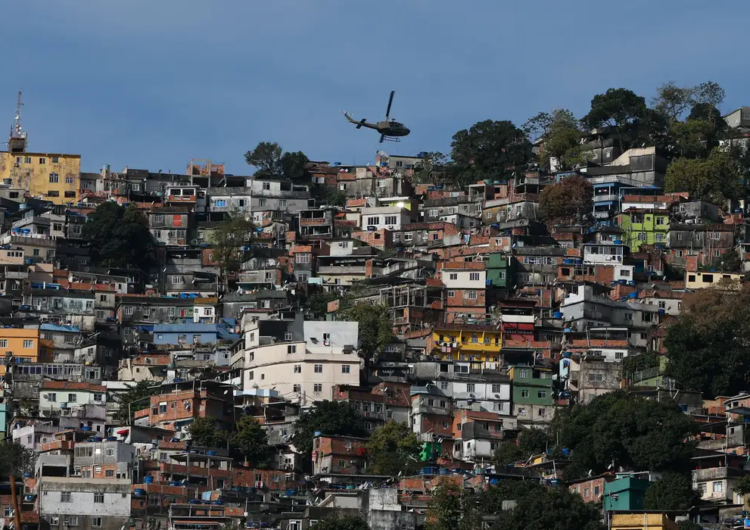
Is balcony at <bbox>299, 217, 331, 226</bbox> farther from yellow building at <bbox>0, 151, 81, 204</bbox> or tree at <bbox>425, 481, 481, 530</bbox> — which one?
tree at <bbox>425, 481, 481, 530</bbox>

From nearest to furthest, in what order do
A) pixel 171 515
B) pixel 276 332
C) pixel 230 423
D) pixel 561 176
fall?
pixel 171 515 < pixel 230 423 < pixel 276 332 < pixel 561 176

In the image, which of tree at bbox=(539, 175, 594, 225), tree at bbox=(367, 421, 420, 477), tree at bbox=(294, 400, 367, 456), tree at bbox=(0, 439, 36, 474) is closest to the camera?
tree at bbox=(0, 439, 36, 474)

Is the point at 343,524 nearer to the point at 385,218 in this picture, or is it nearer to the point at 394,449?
the point at 394,449

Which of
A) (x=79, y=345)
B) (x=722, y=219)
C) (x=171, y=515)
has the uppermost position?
(x=722, y=219)

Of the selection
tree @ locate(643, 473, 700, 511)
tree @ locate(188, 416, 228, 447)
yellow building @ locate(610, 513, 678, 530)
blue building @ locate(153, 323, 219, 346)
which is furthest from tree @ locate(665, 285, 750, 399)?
blue building @ locate(153, 323, 219, 346)

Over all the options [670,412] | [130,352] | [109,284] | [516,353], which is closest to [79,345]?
[130,352]

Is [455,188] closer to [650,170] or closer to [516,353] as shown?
[650,170]
